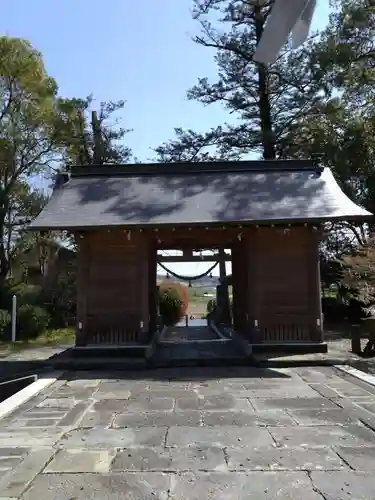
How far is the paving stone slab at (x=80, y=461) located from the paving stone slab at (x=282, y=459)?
0.91 meters

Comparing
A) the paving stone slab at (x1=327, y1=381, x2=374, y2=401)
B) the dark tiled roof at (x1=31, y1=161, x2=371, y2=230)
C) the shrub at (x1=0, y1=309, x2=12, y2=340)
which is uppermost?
the dark tiled roof at (x1=31, y1=161, x2=371, y2=230)

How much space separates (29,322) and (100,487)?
40.5ft

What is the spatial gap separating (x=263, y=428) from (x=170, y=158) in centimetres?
1486

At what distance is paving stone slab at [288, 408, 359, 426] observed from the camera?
4578 mm

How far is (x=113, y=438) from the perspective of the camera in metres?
4.16

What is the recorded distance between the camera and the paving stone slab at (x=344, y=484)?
2.92 m

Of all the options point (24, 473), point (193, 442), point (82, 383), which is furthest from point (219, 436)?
point (82, 383)

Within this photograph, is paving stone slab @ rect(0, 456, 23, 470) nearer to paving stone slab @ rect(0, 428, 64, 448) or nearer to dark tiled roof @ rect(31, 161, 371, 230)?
paving stone slab @ rect(0, 428, 64, 448)

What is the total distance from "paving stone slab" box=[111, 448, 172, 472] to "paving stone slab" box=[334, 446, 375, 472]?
1302 mm

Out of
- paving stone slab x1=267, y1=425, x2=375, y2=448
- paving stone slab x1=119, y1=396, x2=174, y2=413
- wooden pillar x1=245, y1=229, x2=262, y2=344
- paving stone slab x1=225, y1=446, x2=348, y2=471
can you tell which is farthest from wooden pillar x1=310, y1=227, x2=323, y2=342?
paving stone slab x1=225, y1=446, x2=348, y2=471

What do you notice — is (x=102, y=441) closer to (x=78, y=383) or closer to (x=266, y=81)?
(x=78, y=383)

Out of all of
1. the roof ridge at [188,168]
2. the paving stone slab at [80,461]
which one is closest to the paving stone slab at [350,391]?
the paving stone slab at [80,461]

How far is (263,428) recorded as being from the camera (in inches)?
174

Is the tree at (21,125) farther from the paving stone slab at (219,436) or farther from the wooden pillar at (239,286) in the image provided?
the paving stone slab at (219,436)
